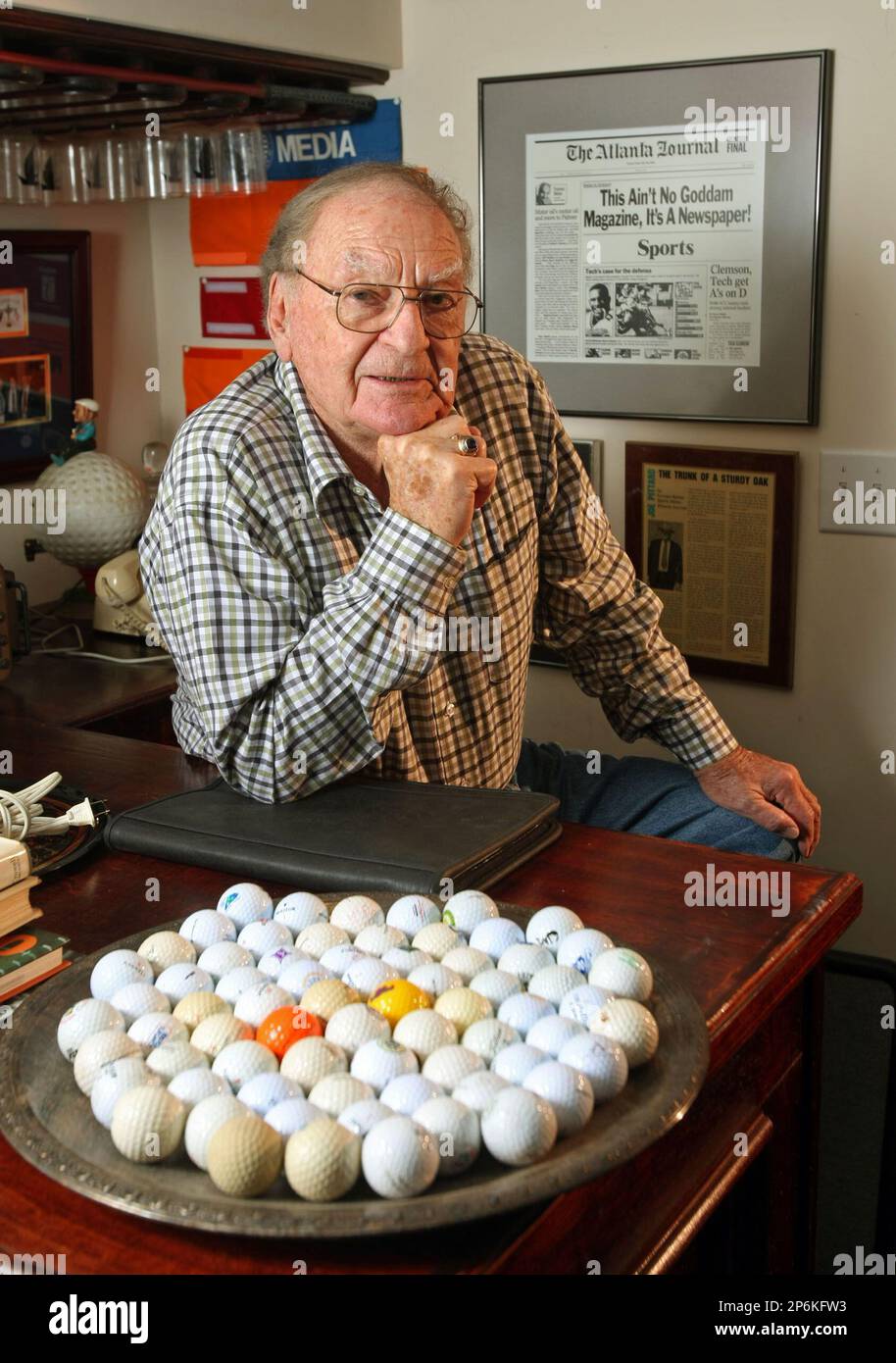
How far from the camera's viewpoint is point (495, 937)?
3.49 feet

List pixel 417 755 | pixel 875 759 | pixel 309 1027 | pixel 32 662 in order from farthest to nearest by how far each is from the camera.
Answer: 1. pixel 32 662
2. pixel 875 759
3. pixel 417 755
4. pixel 309 1027

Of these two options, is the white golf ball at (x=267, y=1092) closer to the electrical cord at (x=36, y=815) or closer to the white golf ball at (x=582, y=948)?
the white golf ball at (x=582, y=948)

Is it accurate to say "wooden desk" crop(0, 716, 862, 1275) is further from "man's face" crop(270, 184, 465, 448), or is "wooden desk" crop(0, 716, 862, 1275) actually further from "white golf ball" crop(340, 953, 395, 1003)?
"man's face" crop(270, 184, 465, 448)

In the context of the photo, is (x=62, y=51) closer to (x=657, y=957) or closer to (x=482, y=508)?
(x=482, y=508)

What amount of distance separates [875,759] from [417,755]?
0.88 metres

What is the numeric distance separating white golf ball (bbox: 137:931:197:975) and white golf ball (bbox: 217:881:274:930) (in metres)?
0.06

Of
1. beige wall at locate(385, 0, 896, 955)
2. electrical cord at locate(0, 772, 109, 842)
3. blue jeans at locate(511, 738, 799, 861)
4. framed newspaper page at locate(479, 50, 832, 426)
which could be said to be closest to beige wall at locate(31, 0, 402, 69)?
beige wall at locate(385, 0, 896, 955)

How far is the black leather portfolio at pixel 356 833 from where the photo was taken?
1282 millimetres

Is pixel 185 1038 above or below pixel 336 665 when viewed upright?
A: below

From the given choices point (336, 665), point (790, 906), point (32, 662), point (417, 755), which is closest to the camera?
point (790, 906)

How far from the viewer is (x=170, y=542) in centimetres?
158

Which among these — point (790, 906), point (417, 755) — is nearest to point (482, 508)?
point (417, 755)

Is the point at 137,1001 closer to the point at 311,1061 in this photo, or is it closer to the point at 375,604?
the point at 311,1061

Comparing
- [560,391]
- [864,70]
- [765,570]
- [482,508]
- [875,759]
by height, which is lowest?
[875,759]
